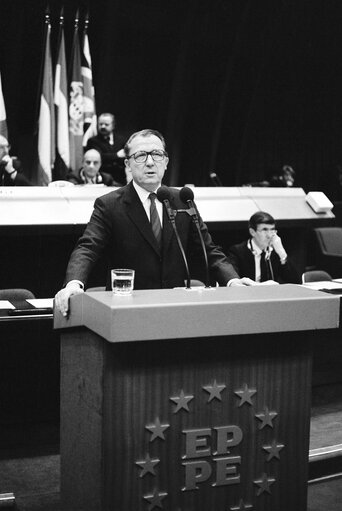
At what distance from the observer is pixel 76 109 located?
25.4ft

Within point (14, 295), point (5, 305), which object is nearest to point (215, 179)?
point (14, 295)

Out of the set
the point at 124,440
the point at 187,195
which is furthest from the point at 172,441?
the point at 187,195

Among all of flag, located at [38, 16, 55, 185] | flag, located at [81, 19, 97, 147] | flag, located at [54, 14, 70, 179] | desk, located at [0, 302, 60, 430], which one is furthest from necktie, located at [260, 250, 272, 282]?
flag, located at [81, 19, 97, 147]

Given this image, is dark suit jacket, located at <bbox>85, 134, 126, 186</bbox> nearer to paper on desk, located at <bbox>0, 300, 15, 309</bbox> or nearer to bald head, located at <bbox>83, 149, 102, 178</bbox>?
bald head, located at <bbox>83, 149, 102, 178</bbox>

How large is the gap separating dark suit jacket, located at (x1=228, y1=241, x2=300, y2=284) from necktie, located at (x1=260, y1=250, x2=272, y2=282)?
6 centimetres

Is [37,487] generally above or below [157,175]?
below

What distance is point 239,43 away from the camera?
9719 millimetres

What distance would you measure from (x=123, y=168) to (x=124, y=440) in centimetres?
516

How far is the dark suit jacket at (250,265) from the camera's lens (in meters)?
4.85

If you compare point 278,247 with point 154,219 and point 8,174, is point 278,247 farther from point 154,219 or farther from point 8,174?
point 8,174

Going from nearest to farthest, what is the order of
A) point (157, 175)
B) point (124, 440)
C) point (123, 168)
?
Result: 1. point (124, 440)
2. point (157, 175)
3. point (123, 168)

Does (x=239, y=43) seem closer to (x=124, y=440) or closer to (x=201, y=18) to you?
(x=201, y=18)

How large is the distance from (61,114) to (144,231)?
4.94m

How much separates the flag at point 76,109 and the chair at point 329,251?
2.42 meters
